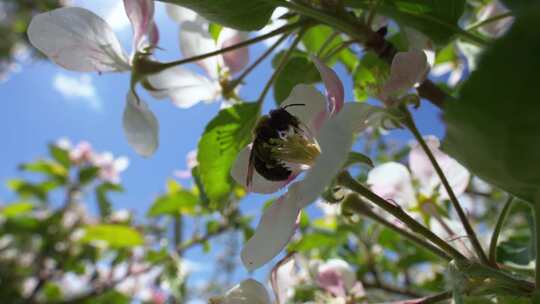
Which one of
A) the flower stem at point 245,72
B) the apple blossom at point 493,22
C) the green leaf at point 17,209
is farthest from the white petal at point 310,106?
the green leaf at point 17,209

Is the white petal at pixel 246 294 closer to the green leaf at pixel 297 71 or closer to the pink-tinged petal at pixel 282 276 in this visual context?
the pink-tinged petal at pixel 282 276

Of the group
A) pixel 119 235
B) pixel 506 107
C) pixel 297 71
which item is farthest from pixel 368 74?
pixel 119 235

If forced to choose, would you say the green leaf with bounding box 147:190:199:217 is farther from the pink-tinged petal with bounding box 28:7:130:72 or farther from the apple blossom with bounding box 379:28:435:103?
the apple blossom with bounding box 379:28:435:103

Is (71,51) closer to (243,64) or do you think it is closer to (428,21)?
(243,64)

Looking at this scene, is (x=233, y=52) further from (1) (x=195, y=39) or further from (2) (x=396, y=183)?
(2) (x=396, y=183)

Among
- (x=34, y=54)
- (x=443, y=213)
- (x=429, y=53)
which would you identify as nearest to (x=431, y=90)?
(x=429, y=53)

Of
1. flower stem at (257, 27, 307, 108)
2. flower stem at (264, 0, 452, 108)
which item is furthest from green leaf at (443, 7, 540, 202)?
flower stem at (257, 27, 307, 108)
